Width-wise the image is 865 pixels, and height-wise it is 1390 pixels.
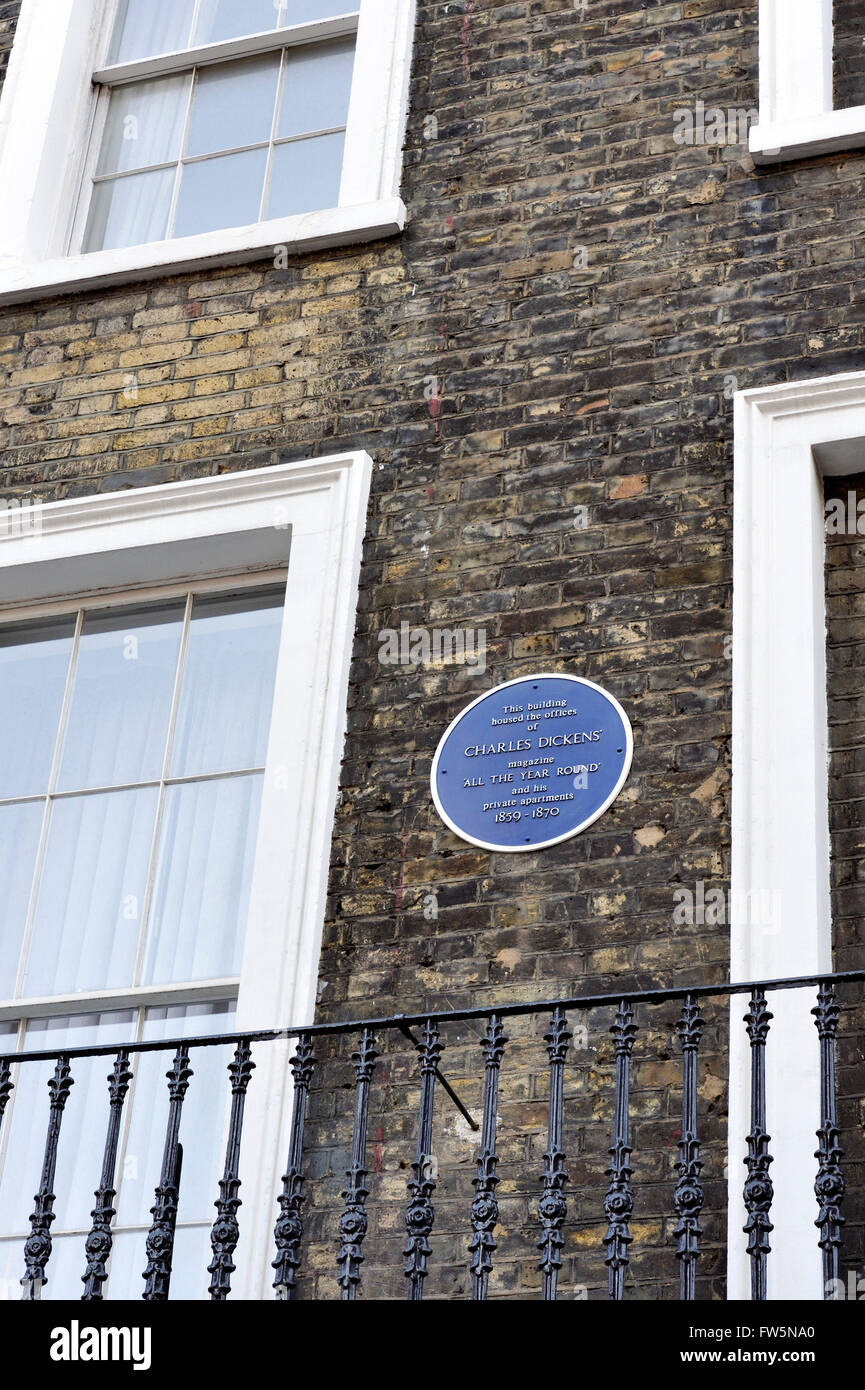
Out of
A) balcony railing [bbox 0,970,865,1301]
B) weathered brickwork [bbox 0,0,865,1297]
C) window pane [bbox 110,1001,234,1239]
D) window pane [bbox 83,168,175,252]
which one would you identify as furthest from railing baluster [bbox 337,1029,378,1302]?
window pane [bbox 83,168,175,252]

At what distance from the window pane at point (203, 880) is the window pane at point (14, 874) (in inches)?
19.0

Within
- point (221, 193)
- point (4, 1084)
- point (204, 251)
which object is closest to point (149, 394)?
point (204, 251)

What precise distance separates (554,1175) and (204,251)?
413 centimetres

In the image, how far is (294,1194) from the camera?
5.69 m

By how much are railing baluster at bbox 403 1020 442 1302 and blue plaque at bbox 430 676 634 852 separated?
86 cm

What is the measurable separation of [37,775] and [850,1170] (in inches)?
124

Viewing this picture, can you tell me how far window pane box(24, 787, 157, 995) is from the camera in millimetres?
7023

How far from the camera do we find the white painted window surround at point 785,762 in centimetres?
576

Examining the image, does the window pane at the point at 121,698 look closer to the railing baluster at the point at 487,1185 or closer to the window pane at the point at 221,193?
the window pane at the point at 221,193

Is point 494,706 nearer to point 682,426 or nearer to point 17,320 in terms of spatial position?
point 682,426

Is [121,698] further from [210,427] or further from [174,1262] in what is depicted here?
[174,1262]

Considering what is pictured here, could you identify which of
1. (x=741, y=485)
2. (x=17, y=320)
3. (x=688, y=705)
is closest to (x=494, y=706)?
(x=688, y=705)
